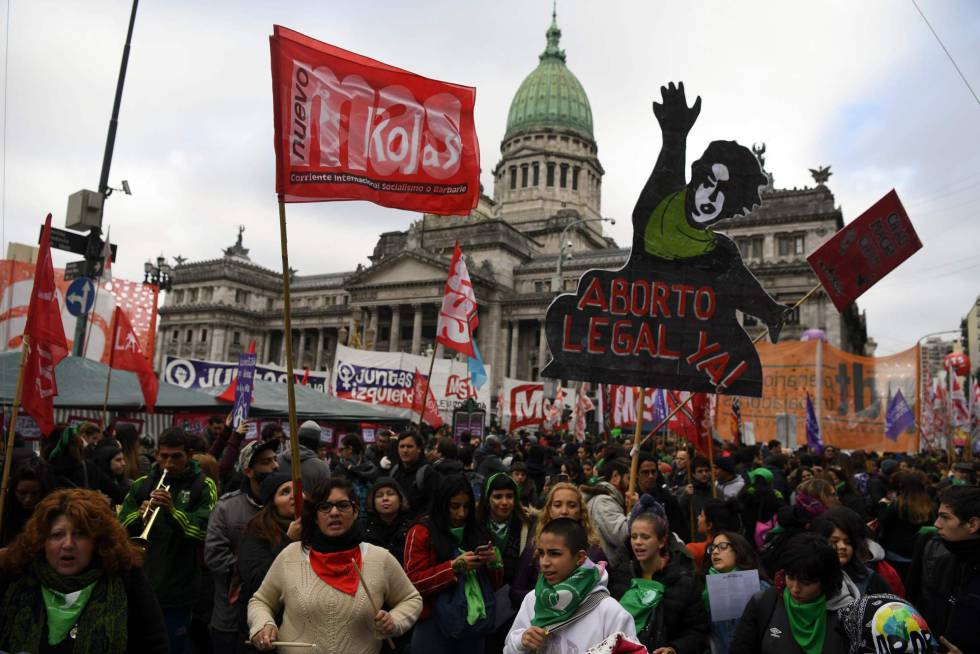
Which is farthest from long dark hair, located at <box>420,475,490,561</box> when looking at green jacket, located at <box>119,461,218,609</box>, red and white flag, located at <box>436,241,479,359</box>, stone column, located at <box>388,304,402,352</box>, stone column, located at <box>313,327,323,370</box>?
stone column, located at <box>313,327,323,370</box>

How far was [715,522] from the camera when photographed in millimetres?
5379

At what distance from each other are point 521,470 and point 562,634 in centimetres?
430

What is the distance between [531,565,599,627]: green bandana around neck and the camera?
323cm

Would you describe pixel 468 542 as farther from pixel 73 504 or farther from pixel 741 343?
pixel 741 343

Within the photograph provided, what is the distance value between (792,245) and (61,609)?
47673mm

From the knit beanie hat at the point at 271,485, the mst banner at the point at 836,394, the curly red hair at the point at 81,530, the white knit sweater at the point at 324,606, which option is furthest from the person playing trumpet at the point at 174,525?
the mst banner at the point at 836,394

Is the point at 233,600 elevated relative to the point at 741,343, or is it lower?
lower

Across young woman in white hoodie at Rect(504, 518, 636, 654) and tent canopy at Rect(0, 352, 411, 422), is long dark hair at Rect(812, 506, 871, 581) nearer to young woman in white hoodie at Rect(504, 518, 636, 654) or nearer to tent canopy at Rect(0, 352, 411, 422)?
young woman in white hoodie at Rect(504, 518, 636, 654)

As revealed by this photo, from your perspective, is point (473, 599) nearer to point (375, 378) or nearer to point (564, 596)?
point (564, 596)

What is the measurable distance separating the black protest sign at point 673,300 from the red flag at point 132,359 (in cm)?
976

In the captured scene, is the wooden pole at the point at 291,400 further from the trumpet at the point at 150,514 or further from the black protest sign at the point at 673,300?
the black protest sign at the point at 673,300

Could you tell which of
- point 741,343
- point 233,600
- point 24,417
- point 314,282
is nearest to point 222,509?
point 233,600

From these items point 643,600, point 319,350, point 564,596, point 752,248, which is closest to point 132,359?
point 643,600

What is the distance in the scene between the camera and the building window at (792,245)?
44.4 meters
